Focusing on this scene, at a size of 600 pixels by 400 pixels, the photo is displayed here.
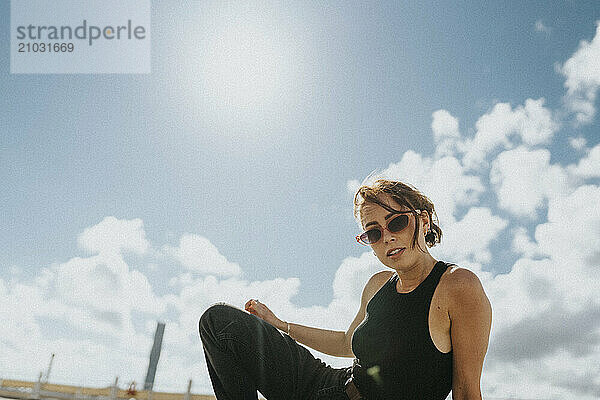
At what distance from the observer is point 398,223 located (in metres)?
1.99

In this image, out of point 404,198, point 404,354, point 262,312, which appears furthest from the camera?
point 262,312

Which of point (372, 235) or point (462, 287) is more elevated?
point (372, 235)

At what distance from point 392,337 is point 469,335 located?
31 cm

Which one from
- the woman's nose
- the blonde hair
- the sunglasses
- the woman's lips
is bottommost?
the woman's lips

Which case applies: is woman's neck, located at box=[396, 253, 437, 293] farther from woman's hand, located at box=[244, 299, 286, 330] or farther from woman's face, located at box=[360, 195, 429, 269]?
woman's hand, located at box=[244, 299, 286, 330]

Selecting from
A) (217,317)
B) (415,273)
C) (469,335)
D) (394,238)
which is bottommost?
(469,335)

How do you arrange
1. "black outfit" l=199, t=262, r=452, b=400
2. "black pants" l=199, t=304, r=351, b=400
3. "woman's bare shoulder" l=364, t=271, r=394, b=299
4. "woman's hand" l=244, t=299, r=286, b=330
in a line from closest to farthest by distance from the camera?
"black outfit" l=199, t=262, r=452, b=400 < "black pants" l=199, t=304, r=351, b=400 < "woman's hand" l=244, t=299, r=286, b=330 < "woman's bare shoulder" l=364, t=271, r=394, b=299

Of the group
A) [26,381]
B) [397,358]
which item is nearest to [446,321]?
[397,358]

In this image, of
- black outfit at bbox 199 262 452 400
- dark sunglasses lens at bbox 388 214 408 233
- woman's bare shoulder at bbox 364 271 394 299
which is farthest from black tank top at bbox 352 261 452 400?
woman's bare shoulder at bbox 364 271 394 299

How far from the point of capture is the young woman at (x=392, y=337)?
5.41 ft

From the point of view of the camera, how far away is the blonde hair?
79.7 inches

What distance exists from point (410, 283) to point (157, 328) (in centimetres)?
2269

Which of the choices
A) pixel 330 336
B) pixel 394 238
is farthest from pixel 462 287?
pixel 330 336

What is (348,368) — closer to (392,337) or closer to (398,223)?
(392,337)
